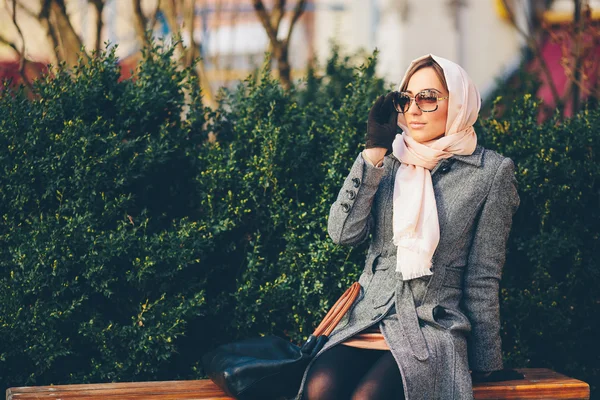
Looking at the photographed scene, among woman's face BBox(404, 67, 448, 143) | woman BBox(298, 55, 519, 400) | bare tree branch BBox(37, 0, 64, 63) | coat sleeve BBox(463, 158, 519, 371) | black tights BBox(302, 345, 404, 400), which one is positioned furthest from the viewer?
bare tree branch BBox(37, 0, 64, 63)

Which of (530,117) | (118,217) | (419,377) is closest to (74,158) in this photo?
(118,217)

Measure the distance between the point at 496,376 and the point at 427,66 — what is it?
1.39m

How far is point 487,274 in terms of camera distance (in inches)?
137

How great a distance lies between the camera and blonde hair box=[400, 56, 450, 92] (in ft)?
11.8

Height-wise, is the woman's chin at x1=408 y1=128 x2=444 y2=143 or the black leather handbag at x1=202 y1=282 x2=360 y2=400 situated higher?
the woman's chin at x1=408 y1=128 x2=444 y2=143

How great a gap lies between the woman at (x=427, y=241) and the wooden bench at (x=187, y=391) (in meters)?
0.11

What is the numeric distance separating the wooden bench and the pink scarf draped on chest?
25.8 inches

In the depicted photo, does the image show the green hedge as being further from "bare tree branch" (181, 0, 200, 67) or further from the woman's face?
"bare tree branch" (181, 0, 200, 67)

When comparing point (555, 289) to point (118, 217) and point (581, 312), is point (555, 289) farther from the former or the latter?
point (118, 217)

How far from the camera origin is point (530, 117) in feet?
14.9

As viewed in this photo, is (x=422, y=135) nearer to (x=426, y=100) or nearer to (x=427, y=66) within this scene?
(x=426, y=100)

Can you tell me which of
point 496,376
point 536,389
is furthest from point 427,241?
point 536,389

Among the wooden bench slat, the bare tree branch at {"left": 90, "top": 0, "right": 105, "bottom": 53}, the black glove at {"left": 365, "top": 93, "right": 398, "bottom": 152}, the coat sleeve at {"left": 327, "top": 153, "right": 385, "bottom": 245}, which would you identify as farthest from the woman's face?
the bare tree branch at {"left": 90, "top": 0, "right": 105, "bottom": 53}

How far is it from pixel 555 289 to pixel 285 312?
1401 mm
